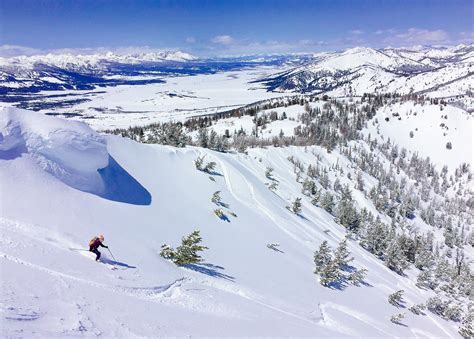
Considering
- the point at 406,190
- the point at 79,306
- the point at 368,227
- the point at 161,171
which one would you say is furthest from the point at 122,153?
the point at 406,190

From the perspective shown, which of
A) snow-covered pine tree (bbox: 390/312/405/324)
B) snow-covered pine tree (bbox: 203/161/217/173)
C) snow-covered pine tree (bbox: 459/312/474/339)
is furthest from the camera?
snow-covered pine tree (bbox: 203/161/217/173)

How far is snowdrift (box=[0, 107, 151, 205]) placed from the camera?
13.7m

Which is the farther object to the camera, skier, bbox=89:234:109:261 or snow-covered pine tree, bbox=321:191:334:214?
snow-covered pine tree, bbox=321:191:334:214

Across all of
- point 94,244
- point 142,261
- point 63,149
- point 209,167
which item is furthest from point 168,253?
point 209,167

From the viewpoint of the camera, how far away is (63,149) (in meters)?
14.8

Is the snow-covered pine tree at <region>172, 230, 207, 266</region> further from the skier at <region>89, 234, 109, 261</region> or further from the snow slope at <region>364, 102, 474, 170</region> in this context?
the snow slope at <region>364, 102, 474, 170</region>

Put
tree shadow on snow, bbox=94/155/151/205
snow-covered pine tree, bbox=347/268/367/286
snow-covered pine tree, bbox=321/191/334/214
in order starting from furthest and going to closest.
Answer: snow-covered pine tree, bbox=321/191/334/214 → snow-covered pine tree, bbox=347/268/367/286 → tree shadow on snow, bbox=94/155/151/205

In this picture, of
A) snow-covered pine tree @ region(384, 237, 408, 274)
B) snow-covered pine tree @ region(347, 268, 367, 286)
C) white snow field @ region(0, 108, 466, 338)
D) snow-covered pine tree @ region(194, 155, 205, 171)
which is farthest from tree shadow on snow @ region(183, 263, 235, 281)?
snow-covered pine tree @ region(384, 237, 408, 274)

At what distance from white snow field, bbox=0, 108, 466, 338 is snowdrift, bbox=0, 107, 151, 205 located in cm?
5

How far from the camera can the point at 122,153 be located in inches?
846

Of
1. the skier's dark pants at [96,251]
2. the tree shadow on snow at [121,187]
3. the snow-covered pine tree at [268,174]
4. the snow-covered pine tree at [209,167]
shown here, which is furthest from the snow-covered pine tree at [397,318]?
the snow-covered pine tree at [268,174]

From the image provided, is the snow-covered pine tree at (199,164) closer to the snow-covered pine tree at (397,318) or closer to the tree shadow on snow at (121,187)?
the tree shadow on snow at (121,187)

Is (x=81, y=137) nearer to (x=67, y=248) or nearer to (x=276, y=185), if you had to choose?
(x=67, y=248)

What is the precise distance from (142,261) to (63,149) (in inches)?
249
